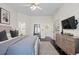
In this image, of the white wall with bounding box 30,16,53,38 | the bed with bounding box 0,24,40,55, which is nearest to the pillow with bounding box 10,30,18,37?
the bed with bounding box 0,24,40,55

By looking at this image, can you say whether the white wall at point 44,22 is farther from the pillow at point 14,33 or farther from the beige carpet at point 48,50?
the pillow at point 14,33

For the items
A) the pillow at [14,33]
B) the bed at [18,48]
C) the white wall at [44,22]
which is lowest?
the bed at [18,48]

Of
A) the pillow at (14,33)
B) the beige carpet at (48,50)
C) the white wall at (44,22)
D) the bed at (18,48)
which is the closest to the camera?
the bed at (18,48)

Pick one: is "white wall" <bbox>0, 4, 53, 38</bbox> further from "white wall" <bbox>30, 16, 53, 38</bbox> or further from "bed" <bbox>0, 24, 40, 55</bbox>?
"bed" <bbox>0, 24, 40, 55</bbox>

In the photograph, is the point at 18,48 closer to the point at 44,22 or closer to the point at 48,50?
the point at 44,22

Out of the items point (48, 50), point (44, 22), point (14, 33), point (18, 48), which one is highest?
point (44, 22)

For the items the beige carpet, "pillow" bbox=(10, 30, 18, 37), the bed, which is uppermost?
"pillow" bbox=(10, 30, 18, 37)

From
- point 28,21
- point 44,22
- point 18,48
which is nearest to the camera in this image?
point 18,48

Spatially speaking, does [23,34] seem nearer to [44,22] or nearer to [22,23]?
[22,23]

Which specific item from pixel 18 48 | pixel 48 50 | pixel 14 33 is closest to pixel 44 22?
pixel 14 33

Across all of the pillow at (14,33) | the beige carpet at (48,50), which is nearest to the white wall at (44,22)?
the beige carpet at (48,50)

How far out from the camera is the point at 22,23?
5.63 feet

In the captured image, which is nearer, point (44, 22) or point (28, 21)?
point (28, 21)
